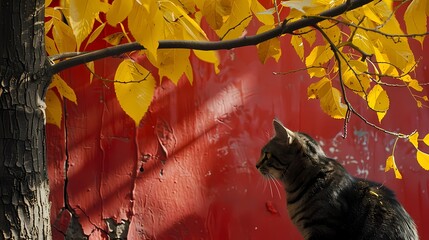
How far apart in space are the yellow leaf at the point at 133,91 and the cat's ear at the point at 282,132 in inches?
44.8

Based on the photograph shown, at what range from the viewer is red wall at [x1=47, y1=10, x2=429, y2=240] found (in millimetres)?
2887

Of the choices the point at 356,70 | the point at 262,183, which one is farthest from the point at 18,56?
the point at 262,183

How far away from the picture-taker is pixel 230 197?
307 cm

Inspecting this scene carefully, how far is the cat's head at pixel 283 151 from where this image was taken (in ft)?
9.16

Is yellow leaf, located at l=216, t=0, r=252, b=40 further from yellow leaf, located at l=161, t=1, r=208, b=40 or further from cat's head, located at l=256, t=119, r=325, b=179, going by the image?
cat's head, located at l=256, t=119, r=325, b=179

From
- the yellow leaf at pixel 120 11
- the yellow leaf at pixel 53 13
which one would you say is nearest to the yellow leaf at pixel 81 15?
Result: the yellow leaf at pixel 120 11

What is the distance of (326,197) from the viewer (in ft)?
8.66

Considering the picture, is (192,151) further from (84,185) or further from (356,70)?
(356,70)

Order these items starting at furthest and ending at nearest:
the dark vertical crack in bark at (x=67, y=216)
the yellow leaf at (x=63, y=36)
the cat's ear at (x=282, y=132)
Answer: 1. the dark vertical crack in bark at (x=67, y=216)
2. the cat's ear at (x=282, y=132)
3. the yellow leaf at (x=63, y=36)

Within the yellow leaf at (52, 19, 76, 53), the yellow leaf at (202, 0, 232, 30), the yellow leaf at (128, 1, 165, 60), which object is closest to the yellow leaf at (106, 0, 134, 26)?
the yellow leaf at (128, 1, 165, 60)

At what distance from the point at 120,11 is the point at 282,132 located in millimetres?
1489

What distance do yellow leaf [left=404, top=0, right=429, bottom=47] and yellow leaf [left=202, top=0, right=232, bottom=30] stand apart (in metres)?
0.43

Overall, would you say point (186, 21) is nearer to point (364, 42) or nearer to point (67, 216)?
point (364, 42)

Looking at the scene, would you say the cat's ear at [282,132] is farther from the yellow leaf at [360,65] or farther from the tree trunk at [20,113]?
the tree trunk at [20,113]
